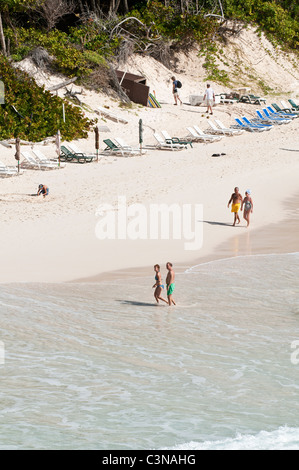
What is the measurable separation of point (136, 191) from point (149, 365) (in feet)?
42.0

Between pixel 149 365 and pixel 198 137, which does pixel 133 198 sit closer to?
pixel 198 137

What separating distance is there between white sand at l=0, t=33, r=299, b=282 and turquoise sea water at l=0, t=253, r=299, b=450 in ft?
6.47

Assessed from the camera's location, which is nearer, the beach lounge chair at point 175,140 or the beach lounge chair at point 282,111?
the beach lounge chair at point 175,140

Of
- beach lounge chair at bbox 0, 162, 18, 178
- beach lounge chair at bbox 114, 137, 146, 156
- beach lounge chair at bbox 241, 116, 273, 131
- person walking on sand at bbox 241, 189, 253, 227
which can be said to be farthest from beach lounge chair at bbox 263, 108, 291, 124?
person walking on sand at bbox 241, 189, 253, 227

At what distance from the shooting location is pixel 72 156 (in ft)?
91.7

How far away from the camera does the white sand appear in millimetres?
17703

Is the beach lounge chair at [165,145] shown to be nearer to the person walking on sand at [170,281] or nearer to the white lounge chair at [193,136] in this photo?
the white lounge chair at [193,136]

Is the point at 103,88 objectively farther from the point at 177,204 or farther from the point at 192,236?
the point at 192,236

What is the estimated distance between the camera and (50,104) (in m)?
31.8

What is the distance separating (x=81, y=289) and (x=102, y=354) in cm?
330

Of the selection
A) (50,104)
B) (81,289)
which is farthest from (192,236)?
(50,104)

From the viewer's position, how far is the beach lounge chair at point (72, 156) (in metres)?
27.9

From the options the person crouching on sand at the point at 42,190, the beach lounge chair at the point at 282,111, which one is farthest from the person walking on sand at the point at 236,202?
the beach lounge chair at the point at 282,111

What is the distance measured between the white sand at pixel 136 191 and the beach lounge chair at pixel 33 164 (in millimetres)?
346
